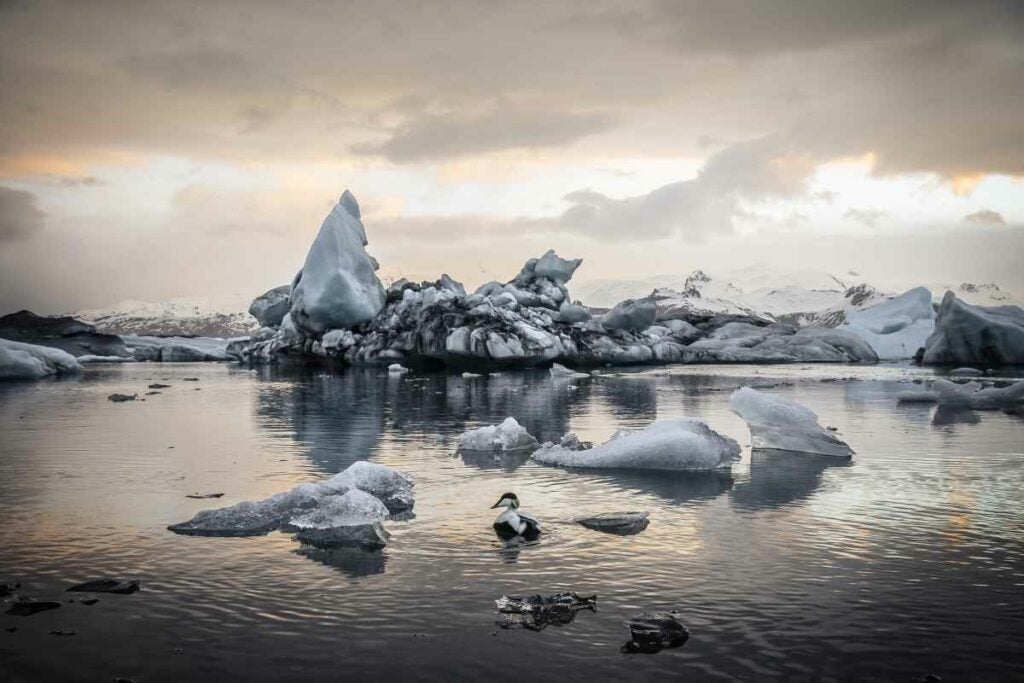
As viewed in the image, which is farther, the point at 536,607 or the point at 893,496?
the point at 893,496

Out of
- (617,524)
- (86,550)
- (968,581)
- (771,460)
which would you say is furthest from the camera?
(771,460)

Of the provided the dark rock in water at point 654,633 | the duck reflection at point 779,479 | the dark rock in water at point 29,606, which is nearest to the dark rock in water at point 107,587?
the dark rock in water at point 29,606

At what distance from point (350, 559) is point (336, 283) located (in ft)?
156

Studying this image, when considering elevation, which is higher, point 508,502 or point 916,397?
point 916,397

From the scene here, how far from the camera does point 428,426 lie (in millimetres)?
22688

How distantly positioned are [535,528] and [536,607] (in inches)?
108

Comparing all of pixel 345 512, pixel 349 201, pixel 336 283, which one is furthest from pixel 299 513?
pixel 349 201

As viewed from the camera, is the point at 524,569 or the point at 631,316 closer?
the point at 524,569

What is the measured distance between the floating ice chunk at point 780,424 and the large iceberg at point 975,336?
42.7 meters

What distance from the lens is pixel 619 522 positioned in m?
10.3

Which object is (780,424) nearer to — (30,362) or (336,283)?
(336,283)

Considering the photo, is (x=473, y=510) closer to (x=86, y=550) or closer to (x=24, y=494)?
(x=86, y=550)

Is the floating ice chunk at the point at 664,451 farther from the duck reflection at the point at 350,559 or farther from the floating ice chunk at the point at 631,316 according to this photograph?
the floating ice chunk at the point at 631,316

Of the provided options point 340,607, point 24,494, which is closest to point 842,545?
point 340,607
